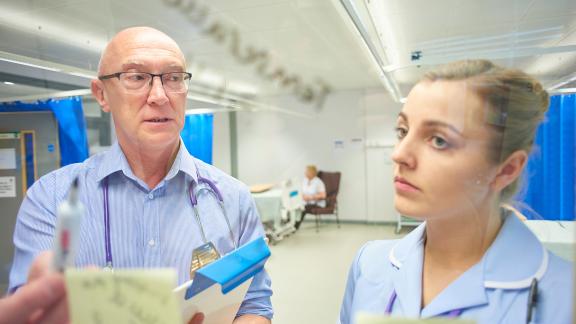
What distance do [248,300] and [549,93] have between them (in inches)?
28.1

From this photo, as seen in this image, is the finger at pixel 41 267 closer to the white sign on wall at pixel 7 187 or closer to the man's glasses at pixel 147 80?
the man's glasses at pixel 147 80

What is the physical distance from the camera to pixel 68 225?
294 mm

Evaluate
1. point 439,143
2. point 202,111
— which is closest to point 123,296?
point 439,143

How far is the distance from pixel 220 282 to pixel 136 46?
1.63 ft

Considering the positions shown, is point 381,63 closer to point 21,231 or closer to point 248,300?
point 248,300

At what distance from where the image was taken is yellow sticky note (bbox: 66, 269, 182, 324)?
14.1 inches

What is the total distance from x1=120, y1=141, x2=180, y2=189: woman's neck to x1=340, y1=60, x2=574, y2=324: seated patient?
503mm

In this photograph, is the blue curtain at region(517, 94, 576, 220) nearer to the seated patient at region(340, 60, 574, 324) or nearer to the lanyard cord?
the seated patient at region(340, 60, 574, 324)

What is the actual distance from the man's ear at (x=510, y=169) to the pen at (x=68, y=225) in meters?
0.49

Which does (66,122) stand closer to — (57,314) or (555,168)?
(57,314)

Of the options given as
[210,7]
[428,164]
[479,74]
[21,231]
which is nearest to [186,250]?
[21,231]

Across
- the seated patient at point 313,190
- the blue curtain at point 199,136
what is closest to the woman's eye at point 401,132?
the blue curtain at point 199,136

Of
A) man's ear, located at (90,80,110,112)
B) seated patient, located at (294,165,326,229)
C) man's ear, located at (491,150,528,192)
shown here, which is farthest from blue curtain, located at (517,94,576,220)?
seated patient, located at (294,165,326,229)

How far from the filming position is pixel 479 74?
440 mm
